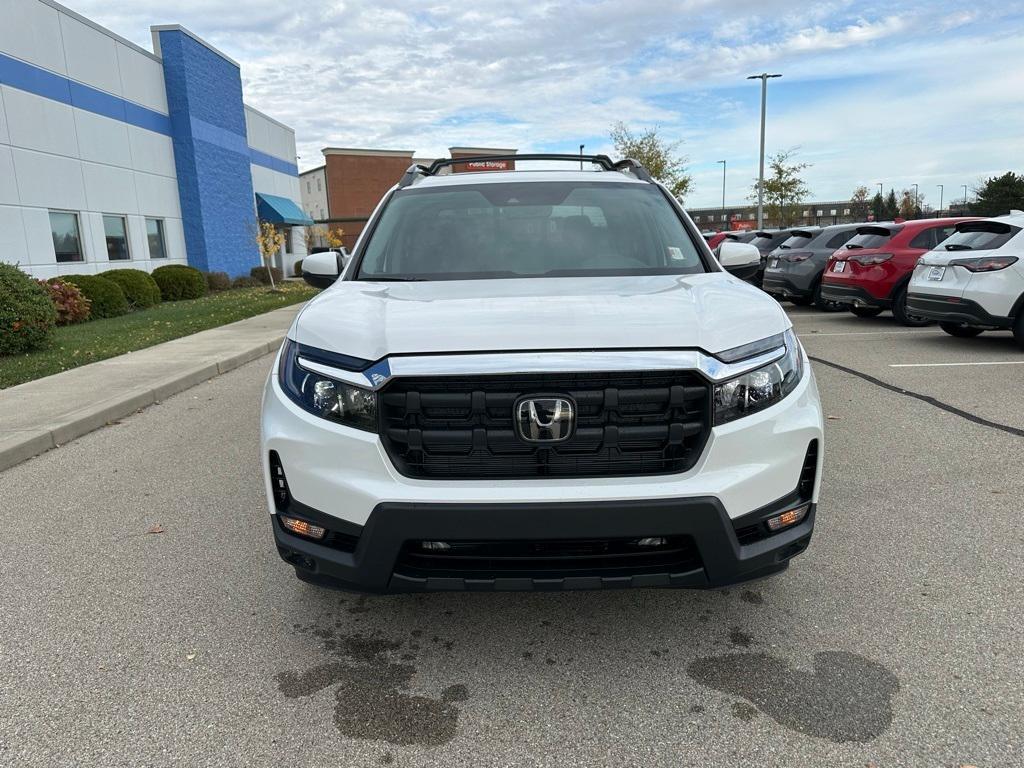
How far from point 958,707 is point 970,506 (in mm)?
2057

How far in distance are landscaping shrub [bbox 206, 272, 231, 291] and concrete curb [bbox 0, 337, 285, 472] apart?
614 inches

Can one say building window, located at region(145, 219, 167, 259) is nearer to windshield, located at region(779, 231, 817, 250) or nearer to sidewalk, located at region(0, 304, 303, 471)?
sidewalk, located at region(0, 304, 303, 471)

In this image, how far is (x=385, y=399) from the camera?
94.8 inches

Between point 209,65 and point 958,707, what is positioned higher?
point 209,65

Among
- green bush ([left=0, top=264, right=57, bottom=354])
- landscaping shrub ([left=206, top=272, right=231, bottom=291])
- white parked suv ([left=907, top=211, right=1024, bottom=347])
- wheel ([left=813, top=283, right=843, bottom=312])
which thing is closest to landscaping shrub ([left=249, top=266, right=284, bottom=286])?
landscaping shrub ([left=206, top=272, right=231, bottom=291])

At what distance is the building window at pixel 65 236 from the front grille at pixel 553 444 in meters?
18.6

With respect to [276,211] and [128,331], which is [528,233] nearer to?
Result: [128,331]

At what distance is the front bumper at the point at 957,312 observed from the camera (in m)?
8.69

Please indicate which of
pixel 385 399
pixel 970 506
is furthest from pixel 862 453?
pixel 385 399

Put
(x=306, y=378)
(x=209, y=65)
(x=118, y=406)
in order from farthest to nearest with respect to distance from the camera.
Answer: (x=209, y=65)
(x=118, y=406)
(x=306, y=378)

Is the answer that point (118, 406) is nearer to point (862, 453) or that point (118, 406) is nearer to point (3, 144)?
point (862, 453)

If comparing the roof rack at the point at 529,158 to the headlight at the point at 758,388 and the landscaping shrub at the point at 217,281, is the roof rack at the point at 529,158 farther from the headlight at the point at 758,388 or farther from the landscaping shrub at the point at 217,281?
the landscaping shrub at the point at 217,281

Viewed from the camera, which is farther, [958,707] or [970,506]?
[970,506]

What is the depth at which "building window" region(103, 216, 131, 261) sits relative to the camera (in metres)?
19.8
